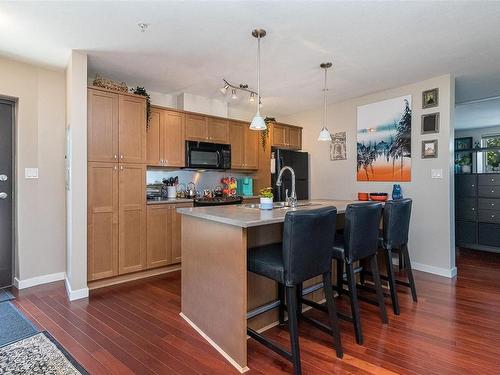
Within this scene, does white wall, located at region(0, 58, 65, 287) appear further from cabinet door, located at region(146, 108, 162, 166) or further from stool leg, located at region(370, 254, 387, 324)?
stool leg, located at region(370, 254, 387, 324)

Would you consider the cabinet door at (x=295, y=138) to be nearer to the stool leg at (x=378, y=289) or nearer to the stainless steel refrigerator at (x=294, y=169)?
the stainless steel refrigerator at (x=294, y=169)

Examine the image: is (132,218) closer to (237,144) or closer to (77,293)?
(77,293)

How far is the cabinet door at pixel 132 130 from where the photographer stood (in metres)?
3.45

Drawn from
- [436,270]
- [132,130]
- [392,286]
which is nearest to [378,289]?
[392,286]

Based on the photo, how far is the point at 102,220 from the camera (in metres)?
3.27

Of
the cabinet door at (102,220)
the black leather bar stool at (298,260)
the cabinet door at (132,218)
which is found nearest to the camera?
the black leather bar stool at (298,260)

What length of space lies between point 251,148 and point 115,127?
2.31m

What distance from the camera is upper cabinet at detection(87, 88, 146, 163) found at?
322 cm

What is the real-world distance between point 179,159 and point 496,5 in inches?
143

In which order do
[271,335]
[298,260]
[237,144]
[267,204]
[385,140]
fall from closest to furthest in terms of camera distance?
[298,260], [271,335], [267,204], [385,140], [237,144]

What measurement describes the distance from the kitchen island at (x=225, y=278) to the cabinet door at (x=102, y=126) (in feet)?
4.74

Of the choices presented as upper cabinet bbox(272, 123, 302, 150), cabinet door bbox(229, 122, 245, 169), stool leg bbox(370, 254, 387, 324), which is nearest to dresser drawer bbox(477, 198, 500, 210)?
upper cabinet bbox(272, 123, 302, 150)

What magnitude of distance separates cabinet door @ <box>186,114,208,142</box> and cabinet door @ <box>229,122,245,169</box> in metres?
0.49

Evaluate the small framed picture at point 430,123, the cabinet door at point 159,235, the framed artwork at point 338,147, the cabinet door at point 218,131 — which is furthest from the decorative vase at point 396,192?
the cabinet door at point 159,235
